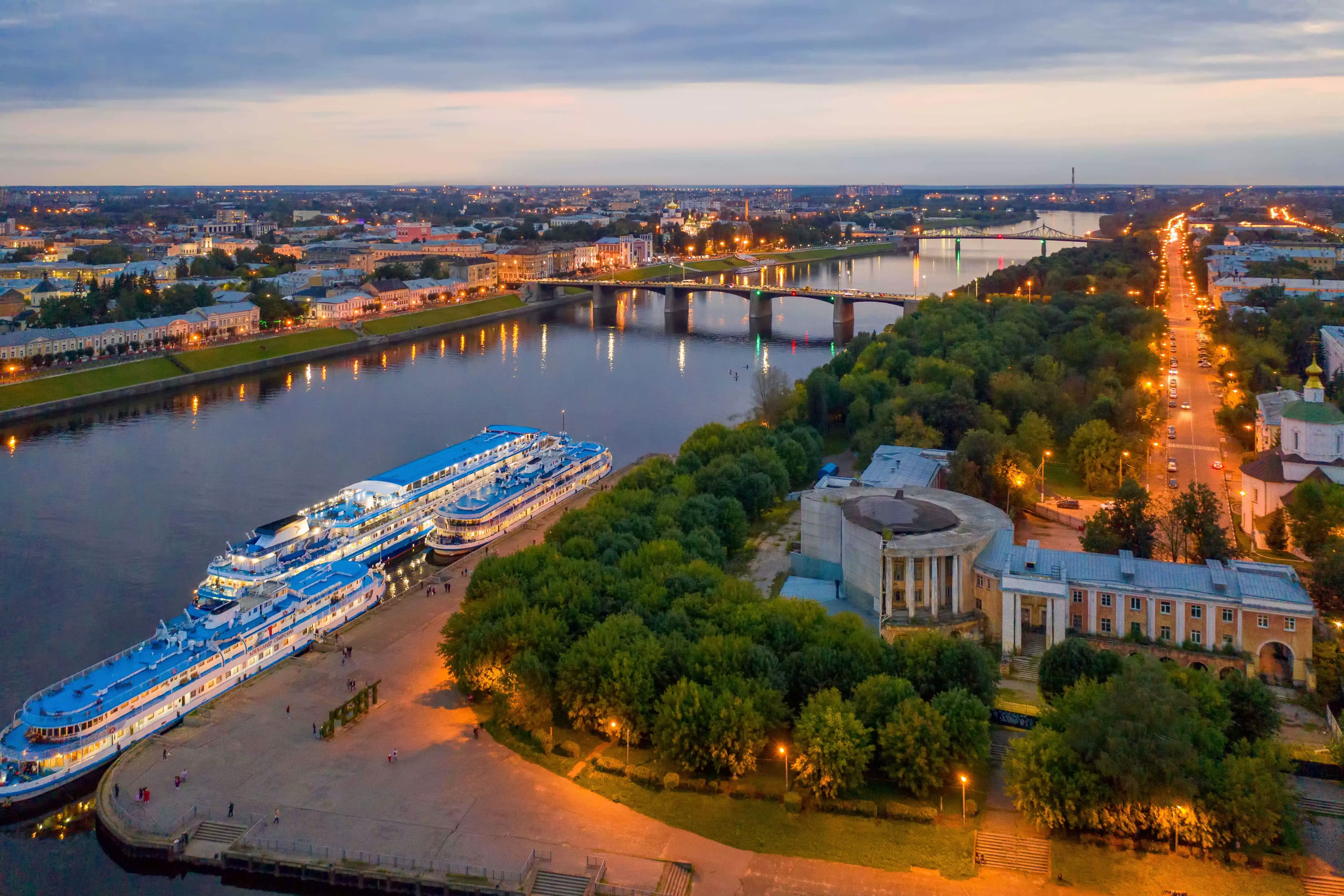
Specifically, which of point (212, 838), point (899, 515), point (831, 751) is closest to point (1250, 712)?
point (831, 751)

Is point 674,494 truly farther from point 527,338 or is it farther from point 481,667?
point 527,338

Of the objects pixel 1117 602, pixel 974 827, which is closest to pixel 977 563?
pixel 1117 602

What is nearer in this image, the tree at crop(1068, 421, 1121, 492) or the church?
the church

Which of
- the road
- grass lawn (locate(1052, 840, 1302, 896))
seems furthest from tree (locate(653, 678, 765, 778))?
the road

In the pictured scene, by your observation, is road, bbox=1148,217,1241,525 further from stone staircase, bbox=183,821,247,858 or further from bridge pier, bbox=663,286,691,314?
bridge pier, bbox=663,286,691,314

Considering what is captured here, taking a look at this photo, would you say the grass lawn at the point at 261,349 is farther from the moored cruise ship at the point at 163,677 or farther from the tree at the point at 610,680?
the tree at the point at 610,680

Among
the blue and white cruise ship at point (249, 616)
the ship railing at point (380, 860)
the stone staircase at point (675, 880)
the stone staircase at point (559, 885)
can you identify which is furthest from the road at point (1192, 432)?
the ship railing at point (380, 860)
